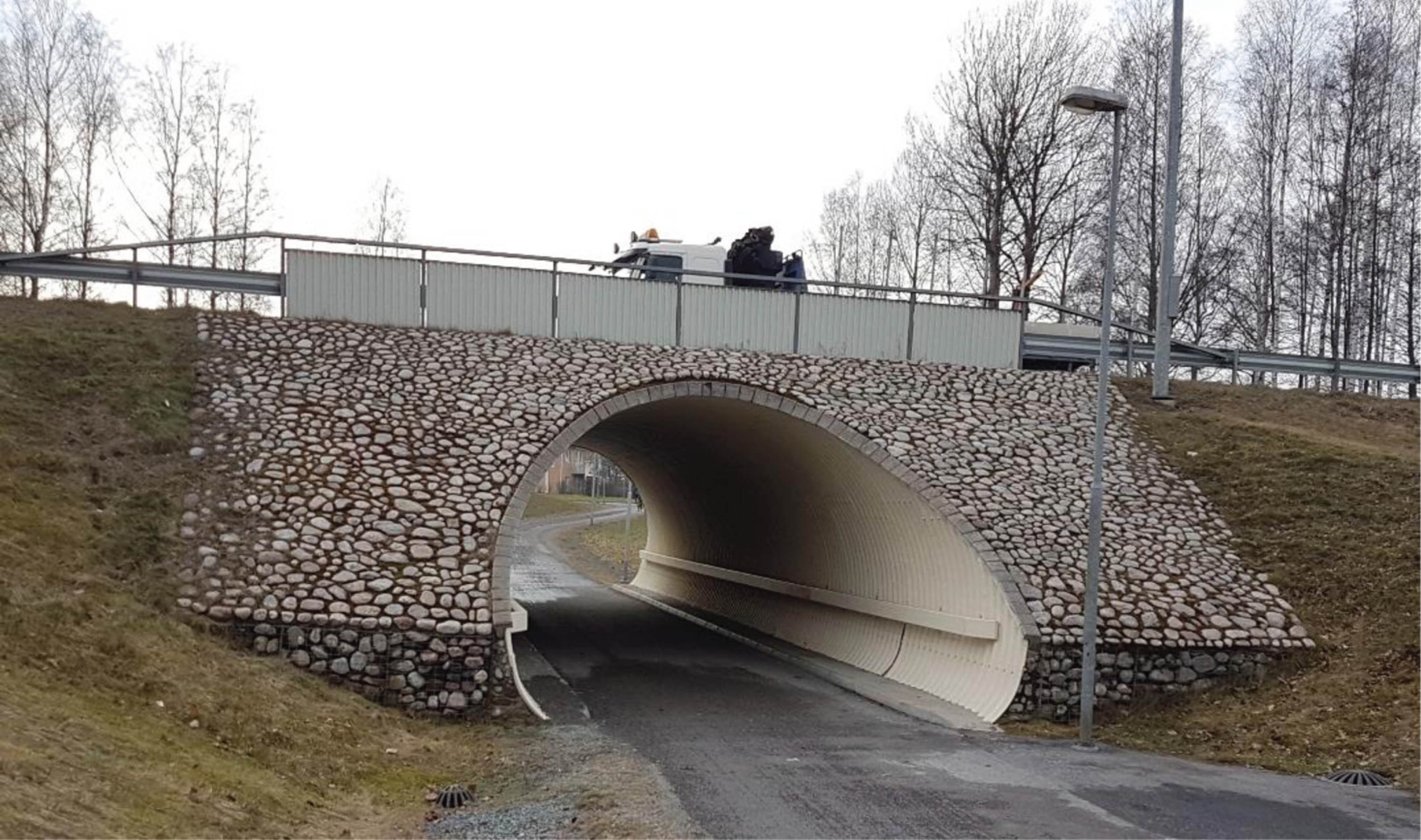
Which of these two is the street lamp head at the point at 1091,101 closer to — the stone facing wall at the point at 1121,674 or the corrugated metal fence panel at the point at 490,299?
→ the stone facing wall at the point at 1121,674

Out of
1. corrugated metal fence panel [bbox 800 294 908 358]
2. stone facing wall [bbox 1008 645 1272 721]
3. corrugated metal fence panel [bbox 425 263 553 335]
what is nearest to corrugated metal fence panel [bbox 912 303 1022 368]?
corrugated metal fence panel [bbox 800 294 908 358]

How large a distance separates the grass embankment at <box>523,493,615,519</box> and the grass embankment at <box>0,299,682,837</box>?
158 feet

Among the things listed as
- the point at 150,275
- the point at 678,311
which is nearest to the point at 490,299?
the point at 678,311

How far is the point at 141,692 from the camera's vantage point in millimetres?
9859

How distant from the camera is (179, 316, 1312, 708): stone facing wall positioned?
1321 centimetres

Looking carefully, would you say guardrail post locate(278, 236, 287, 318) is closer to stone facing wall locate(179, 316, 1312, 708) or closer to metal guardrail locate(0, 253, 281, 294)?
metal guardrail locate(0, 253, 281, 294)

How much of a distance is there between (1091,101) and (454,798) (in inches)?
382

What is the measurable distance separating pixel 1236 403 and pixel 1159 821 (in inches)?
565

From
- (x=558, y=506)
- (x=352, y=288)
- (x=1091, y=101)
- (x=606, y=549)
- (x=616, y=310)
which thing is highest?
(x=1091, y=101)

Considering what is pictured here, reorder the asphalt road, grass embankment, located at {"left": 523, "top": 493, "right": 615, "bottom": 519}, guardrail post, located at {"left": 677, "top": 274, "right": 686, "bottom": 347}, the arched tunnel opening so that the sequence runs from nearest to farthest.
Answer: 1. the asphalt road
2. the arched tunnel opening
3. guardrail post, located at {"left": 677, "top": 274, "right": 686, "bottom": 347}
4. grass embankment, located at {"left": 523, "top": 493, "right": 615, "bottom": 519}

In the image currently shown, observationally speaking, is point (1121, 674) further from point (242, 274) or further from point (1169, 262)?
point (242, 274)

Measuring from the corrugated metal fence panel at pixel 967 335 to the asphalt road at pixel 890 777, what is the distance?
6298 mm

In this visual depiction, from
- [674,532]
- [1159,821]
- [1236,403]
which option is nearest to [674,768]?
[1159,821]

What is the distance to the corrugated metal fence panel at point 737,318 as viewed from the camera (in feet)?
60.3
